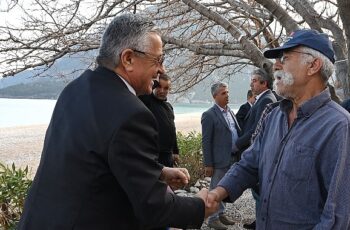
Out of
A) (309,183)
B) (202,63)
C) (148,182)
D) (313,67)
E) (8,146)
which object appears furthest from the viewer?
(8,146)

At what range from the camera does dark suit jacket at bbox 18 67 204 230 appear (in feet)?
5.51

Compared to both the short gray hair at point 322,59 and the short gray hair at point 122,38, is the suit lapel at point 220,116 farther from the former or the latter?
the short gray hair at point 122,38

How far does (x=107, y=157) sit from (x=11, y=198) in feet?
11.4

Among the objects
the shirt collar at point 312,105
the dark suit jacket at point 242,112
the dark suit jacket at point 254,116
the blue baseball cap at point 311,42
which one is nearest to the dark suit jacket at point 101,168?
the shirt collar at point 312,105

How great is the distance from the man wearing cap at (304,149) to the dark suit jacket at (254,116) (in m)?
2.54

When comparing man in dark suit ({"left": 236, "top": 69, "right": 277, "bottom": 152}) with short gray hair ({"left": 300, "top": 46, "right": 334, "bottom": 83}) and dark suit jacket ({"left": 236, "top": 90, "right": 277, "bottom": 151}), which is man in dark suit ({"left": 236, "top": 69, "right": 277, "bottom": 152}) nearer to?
dark suit jacket ({"left": 236, "top": 90, "right": 277, "bottom": 151})

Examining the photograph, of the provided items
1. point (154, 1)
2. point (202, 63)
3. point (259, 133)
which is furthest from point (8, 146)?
point (259, 133)

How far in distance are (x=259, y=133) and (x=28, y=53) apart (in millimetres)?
4503

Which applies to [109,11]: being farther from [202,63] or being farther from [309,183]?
[309,183]

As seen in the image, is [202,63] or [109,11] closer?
[109,11]

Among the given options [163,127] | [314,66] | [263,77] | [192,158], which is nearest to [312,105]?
[314,66]

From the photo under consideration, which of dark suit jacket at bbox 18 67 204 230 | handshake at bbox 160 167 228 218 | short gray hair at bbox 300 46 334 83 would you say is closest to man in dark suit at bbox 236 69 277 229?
handshake at bbox 160 167 228 218

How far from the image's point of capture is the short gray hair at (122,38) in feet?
6.26

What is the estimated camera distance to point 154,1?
272 inches
